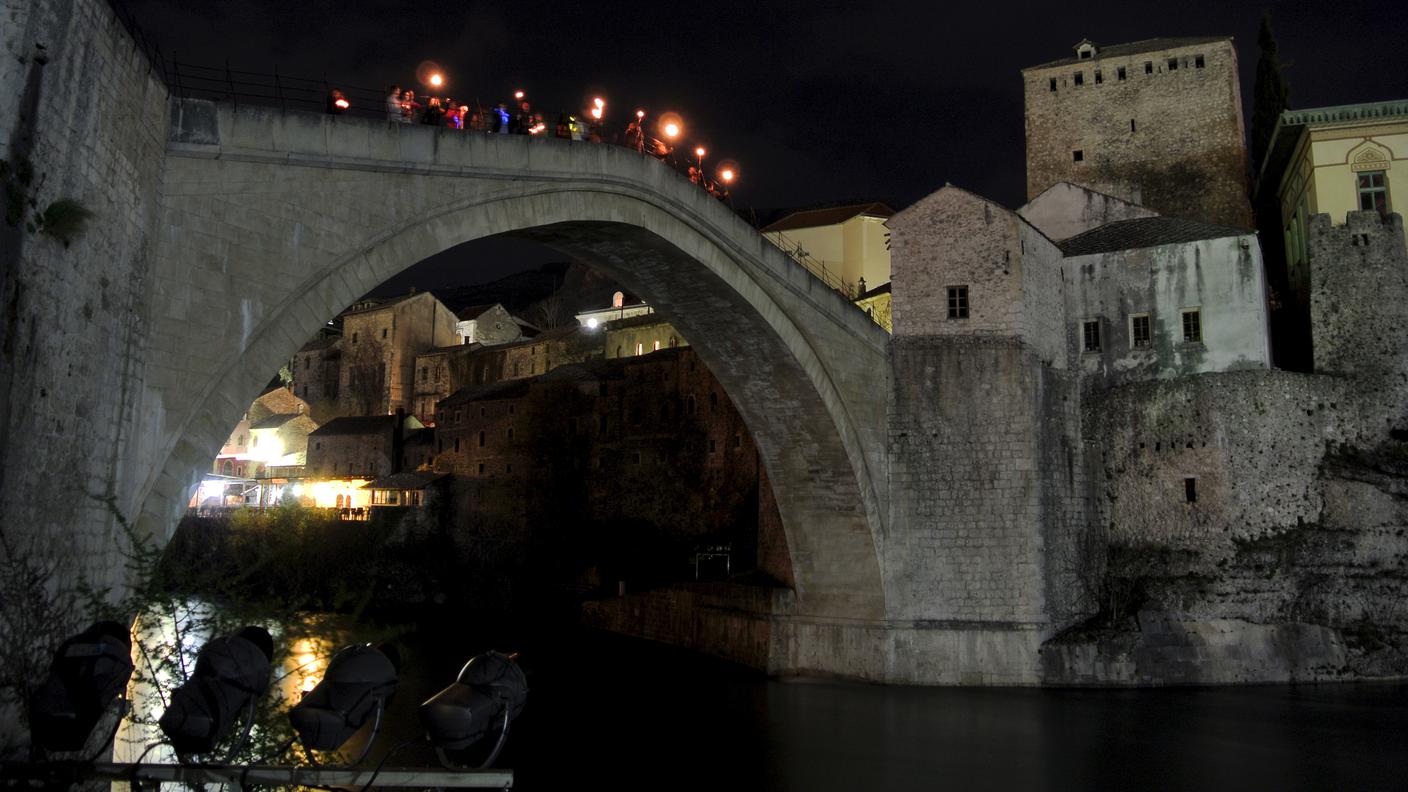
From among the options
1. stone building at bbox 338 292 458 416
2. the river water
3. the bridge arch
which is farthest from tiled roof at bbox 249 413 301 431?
the bridge arch

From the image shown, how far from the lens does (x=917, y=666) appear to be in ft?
65.3

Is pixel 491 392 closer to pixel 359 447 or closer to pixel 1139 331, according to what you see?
pixel 359 447

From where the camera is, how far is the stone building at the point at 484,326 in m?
61.2

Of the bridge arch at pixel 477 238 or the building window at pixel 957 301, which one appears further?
the building window at pixel 957 301

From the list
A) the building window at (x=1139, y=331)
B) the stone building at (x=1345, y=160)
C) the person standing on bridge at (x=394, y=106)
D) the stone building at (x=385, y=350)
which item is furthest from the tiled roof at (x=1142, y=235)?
the stone building at (x=385, y=350)

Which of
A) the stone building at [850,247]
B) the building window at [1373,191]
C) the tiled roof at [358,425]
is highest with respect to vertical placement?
the stone building at [850,247]

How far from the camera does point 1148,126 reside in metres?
31.4

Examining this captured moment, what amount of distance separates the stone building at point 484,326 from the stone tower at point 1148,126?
35.6m

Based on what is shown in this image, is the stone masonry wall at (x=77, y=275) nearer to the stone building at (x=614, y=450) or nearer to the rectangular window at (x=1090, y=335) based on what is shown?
the rectangular window at (x=1090, y=335)

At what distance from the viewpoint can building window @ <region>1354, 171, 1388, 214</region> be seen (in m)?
24.5

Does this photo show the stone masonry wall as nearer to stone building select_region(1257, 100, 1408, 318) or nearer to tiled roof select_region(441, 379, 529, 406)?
stone building select_region(1257, 100, 1408, 318)

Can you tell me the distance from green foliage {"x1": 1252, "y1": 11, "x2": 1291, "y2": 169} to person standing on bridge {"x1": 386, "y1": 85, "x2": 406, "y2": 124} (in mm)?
28853

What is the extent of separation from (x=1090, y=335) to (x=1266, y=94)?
54.2 feet

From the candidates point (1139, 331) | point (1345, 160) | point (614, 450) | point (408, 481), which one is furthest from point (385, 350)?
point (1345, 160)
